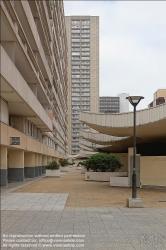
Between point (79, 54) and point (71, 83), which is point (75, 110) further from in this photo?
point (79, 54)

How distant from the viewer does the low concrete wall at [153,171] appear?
2128 centimetres

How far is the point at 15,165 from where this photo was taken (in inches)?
1007

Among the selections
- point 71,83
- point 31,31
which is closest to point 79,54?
point 71,83

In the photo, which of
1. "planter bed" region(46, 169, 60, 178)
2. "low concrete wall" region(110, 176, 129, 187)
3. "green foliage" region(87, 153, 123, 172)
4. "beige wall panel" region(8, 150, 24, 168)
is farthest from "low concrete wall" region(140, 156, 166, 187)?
"planter bed" region(46, 169, 60, 178)

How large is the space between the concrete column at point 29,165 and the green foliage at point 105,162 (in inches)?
298

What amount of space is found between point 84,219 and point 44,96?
85.9 ft

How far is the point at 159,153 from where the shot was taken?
985 inches

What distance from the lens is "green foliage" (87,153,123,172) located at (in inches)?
1006

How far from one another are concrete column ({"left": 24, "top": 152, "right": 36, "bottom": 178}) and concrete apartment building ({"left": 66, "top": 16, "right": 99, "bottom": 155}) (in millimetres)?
95533

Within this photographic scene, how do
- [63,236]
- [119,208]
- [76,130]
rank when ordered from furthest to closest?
[76,130] < [119,208] < [63,236]

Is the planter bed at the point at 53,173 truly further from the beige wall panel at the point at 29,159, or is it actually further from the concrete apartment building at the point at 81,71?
the concrete apartment building at the point at 81,71

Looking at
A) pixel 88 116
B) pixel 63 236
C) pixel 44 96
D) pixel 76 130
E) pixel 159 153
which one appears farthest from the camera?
pixel 76 130

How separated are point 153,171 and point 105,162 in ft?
16.6

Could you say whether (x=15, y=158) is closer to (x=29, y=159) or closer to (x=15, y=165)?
(x=15, y=165)
